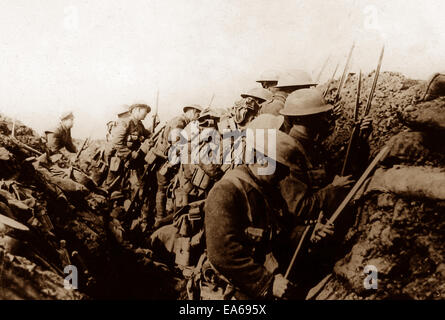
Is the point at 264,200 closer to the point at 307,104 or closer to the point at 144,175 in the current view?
the point at 307,104

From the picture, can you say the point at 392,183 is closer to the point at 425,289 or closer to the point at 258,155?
the point at 425,289

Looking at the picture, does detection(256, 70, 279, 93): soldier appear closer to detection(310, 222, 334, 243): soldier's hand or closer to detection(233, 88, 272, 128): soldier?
detection(233, 88, 272, 128): soldier

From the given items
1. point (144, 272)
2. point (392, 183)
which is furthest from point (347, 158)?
point (144, 272)

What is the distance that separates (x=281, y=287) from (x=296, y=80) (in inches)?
98.6

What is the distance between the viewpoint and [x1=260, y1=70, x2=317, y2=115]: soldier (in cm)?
421

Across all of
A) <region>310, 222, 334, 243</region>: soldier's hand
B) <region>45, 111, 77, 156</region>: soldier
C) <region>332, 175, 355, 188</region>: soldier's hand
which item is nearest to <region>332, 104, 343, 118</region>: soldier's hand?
<region>332, 175, 355, 188</region>: soldier's hand

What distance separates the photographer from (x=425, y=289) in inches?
110

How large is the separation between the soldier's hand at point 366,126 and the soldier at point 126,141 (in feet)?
11.9

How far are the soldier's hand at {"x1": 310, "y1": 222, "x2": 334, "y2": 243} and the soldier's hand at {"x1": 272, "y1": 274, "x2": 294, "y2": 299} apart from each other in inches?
17.2

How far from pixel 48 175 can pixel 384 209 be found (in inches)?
145

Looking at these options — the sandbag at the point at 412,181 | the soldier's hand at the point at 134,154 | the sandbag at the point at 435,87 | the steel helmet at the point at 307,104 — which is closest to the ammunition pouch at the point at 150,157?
the soldier's hand at the point at 134,154

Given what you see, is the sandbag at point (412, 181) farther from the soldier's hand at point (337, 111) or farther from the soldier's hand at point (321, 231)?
the soldier's hand at point (337, 111)

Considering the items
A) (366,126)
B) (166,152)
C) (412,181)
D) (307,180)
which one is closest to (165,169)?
(166,152)

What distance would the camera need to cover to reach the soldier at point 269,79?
478cm
